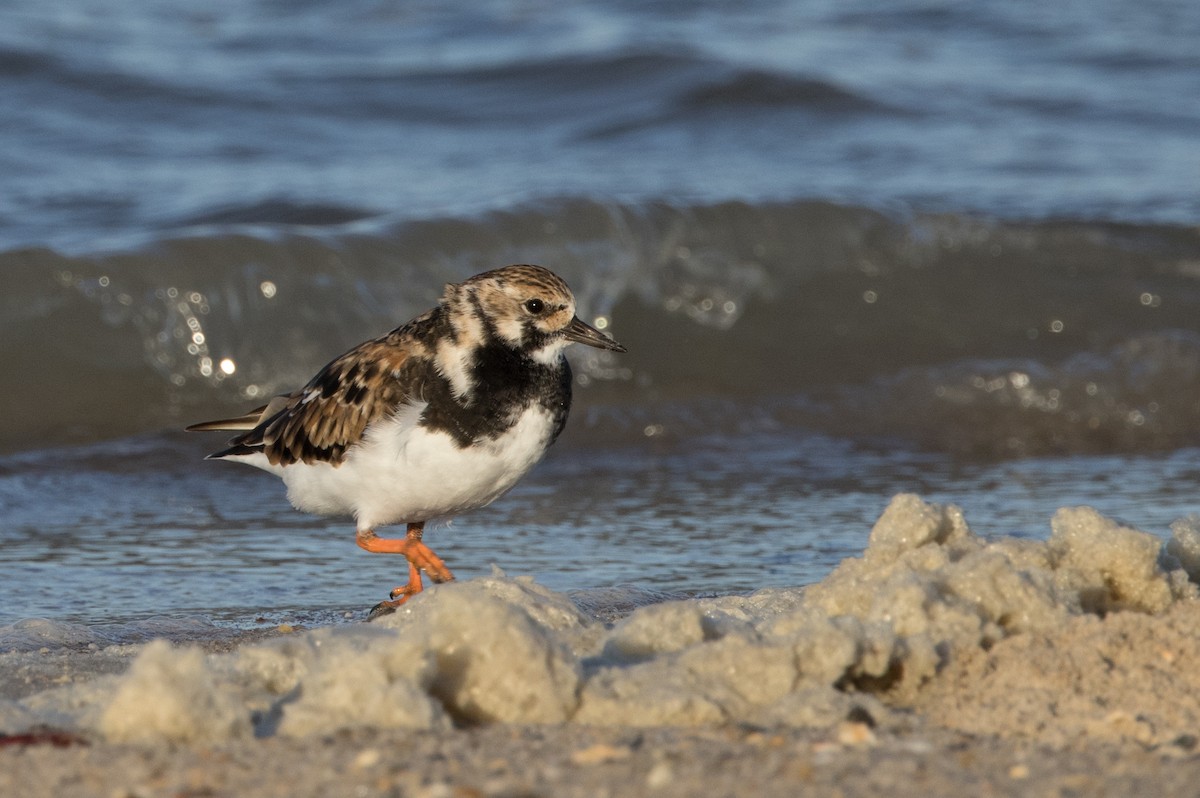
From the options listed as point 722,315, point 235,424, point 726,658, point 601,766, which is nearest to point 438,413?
point 235,424

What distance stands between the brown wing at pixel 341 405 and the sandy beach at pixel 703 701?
1.00 m

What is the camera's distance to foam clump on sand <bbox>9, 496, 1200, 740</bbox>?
7.57ft

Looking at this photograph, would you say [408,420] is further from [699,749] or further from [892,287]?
[892,287]

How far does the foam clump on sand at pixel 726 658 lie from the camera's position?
90.8 inches

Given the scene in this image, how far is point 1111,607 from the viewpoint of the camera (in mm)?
2895

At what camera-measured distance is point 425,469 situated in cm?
364

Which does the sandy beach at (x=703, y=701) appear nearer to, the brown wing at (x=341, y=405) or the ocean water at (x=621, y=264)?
the brown wing at (x=341, y=405)

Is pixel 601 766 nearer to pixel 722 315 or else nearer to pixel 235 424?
pixel 235 424

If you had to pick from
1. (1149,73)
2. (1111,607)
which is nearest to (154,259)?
(1111,607)

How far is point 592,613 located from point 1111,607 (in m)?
1.26

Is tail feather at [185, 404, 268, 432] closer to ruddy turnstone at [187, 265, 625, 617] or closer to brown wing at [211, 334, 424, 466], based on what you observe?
brown wing at [211, 334, 424, 466]

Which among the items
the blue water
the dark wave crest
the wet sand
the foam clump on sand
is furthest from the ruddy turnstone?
the blue water

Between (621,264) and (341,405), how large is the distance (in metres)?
3.77

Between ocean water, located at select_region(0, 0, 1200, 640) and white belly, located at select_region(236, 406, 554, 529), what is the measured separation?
333 mm
